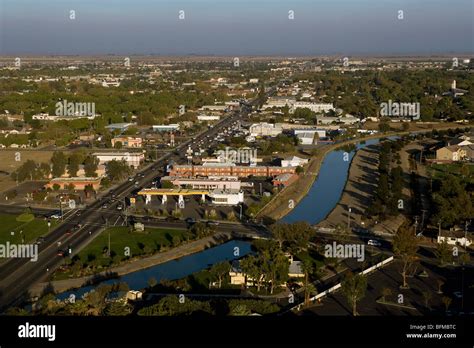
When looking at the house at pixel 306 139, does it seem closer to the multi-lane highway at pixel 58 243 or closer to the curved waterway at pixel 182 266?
the multi-lane highway at pixel 58 243

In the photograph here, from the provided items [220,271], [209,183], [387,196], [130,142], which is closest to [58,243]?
[220,271]

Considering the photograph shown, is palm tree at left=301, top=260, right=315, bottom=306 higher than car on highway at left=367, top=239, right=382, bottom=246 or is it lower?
higher

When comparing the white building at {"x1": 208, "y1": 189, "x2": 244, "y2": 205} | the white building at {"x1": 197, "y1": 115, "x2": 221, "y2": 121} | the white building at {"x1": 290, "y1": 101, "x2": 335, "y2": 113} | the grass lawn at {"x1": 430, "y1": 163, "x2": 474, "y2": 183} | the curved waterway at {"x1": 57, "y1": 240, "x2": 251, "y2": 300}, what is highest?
the white building at {"x1": 290, "y1": 101, "x2": 335, "y2": 113}

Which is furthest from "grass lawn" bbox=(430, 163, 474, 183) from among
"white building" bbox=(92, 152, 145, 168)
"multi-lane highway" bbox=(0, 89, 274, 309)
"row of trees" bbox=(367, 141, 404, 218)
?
"white building" bbox=(92, 152, 145, 168)

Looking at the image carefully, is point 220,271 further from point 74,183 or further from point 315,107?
point 315,107

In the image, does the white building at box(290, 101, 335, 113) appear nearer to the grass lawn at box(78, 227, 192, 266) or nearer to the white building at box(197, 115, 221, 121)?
the white building at box(197, 115, 221, 121)

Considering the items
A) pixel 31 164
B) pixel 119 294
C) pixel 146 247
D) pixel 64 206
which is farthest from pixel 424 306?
pixel 31 164
